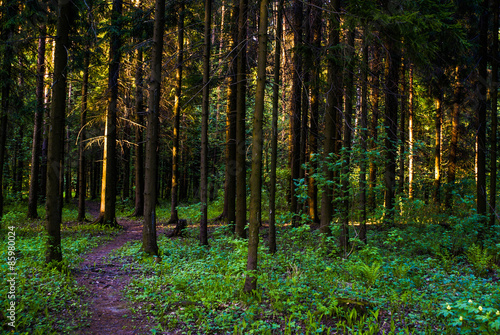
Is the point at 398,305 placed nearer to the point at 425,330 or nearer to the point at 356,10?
the point at 425,330

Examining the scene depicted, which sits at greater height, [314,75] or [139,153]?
[314,75]

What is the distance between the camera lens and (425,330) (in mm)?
4570

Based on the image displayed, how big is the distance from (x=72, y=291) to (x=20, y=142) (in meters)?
28.9

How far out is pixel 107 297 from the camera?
6406 mm

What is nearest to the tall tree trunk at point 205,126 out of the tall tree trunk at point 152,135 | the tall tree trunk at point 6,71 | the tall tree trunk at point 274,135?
the tall tree trunk at point 152,135

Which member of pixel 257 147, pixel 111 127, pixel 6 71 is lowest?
pixel 257 147

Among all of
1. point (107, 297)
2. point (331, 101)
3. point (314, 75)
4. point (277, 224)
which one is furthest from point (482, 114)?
point (107, 297)

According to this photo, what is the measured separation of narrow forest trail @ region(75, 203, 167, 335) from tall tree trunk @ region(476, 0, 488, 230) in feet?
34.9

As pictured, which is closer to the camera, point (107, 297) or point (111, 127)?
point (107, 297)

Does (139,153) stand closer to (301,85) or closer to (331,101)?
(301,85)

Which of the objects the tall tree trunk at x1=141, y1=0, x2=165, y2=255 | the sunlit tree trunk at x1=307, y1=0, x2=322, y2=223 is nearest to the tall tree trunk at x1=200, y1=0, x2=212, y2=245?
the tall tree trunk at x1=141, y1=0, x2=165, y2=255

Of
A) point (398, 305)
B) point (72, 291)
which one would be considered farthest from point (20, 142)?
point (398, 305)

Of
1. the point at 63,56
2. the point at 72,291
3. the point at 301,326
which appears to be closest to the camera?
the point at 301,326

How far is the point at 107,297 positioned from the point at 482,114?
12.7m
